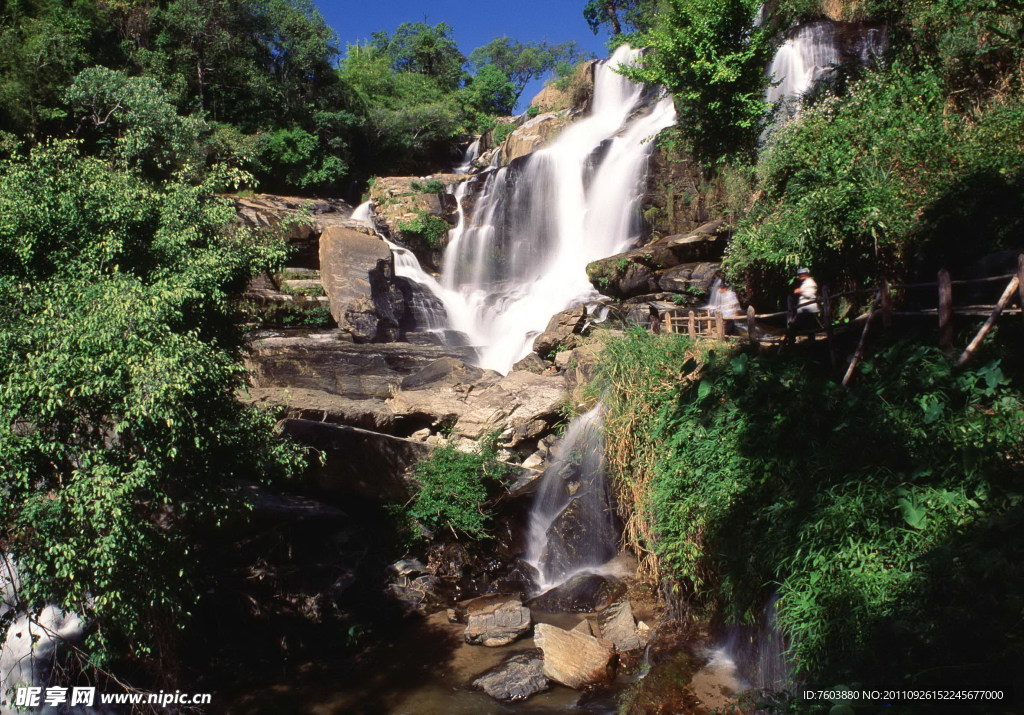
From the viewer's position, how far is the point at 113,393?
181 inches

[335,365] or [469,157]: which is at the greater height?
[469,157]

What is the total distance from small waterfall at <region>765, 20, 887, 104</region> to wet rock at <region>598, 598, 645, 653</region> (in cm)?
1123

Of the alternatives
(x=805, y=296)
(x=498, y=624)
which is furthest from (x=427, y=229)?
(x=498, y=624)

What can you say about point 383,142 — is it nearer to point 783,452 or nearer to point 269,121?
point 269,121

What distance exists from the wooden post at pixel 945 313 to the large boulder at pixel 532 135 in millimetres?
20375

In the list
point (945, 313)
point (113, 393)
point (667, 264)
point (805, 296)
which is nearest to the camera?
point (113, 393)

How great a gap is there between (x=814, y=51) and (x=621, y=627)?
45.5 feet

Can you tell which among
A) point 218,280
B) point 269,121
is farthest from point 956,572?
point 269,121

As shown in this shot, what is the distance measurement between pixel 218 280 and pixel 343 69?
107 ft

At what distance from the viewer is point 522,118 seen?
30047mm

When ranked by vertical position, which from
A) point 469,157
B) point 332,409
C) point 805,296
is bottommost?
point 332,409

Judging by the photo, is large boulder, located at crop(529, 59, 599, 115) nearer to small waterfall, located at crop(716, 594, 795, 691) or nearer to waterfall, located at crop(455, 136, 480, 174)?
waterfall, located at crop(455, 136, 480, 174)

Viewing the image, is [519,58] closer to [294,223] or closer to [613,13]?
[613,13]

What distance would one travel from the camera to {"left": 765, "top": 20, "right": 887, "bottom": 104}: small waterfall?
13953 millimetres
